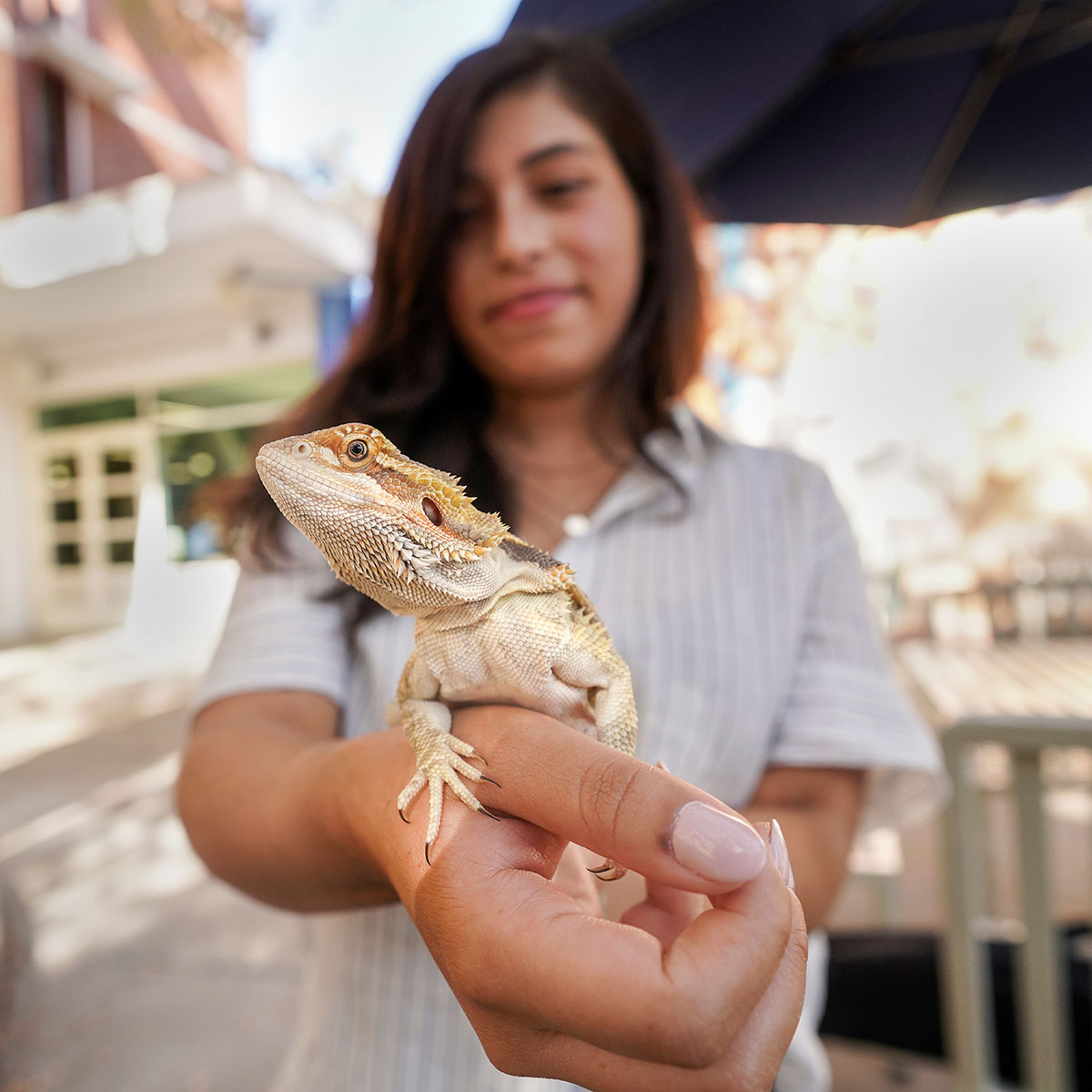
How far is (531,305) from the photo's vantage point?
882 millimetres

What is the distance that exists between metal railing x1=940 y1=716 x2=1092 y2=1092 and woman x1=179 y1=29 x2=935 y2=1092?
2.77ft

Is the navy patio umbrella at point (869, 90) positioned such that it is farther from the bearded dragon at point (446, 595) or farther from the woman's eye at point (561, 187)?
the bearded dragon at point (446, 595)

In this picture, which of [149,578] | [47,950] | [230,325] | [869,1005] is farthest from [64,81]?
[869,1005]

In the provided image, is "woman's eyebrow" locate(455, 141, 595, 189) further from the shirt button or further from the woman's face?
the shirt button

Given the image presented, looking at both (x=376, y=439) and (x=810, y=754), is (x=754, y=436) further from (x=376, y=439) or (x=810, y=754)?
(x=376, y=439)

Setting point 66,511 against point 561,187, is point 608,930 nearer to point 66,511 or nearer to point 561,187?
point 561,187

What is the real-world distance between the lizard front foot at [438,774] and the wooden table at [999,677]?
4.13ft

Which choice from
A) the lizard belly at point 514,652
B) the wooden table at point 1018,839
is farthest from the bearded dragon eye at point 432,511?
the wooden table at point 1018,839

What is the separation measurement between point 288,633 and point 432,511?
2.16 ft

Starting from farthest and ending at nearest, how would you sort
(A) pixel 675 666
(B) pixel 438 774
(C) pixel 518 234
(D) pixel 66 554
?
(D) pixel 66 554, (A) pixel 675 666, (C) pixel 518 234, (B) pixel 438 774

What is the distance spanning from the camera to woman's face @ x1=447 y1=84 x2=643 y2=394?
2.73ft

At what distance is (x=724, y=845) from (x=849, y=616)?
1.00m

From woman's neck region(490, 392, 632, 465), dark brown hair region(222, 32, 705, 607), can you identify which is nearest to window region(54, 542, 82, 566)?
dark brown hair region(222, 32, 705, 607)

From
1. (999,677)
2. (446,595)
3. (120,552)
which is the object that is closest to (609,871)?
(446,595)
